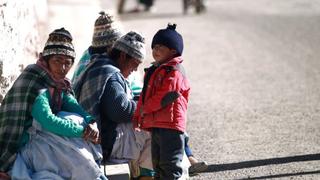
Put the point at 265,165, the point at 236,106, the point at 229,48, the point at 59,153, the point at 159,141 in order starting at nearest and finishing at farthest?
the point at 59,153 < the point at 159,141 < the point at 265,165 < the point at 236,106 < the point at 229,48

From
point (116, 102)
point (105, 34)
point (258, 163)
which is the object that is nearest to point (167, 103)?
point (116, 102)

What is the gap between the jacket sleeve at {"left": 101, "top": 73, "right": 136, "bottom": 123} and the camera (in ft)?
15.6

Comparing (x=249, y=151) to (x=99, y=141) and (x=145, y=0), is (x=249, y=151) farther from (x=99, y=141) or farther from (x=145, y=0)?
(x=145, y=0)

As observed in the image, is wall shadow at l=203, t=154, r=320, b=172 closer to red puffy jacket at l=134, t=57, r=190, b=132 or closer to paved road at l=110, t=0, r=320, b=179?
paved road at l=110, t=0, r=320, b=179

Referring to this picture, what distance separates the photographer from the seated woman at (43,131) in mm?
4207

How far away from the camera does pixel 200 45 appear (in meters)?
11.9

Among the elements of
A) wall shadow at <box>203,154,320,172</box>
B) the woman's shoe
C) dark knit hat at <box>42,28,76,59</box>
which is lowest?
wall shadow at <box>203,154,320,172</box>

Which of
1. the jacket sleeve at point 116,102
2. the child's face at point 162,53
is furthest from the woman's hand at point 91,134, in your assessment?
the child's face at point 162,53

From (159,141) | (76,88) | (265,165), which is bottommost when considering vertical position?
(265,165)

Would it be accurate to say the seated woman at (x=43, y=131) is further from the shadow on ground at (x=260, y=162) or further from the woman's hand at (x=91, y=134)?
the shadow on ground at (x=260, y=162)

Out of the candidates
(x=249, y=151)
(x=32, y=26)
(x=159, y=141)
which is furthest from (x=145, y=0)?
(x=159, y=141)

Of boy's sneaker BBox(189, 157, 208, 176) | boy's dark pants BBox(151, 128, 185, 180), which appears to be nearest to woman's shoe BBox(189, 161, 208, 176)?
boy's sneaker BBox(189, 157, 208, 176)

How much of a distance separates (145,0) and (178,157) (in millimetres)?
13449

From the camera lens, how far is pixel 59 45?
14.1 feet
